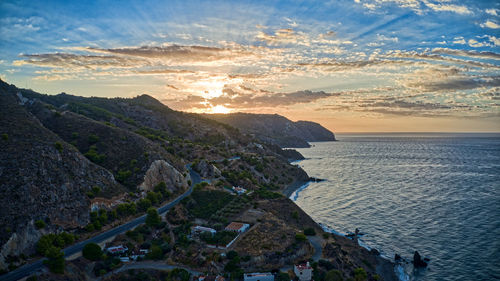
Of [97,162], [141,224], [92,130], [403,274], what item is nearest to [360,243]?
[403,274]

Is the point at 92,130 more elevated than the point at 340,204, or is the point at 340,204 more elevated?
the point at 92,130

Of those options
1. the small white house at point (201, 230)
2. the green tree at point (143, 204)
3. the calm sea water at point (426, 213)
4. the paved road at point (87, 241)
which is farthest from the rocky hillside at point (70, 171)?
Answer: the calm sea water at point (426, 213)

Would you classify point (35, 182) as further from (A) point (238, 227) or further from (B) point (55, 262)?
(A) point (238, 227)

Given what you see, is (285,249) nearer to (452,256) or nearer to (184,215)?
(184,215)

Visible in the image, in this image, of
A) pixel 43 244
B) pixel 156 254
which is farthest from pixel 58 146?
pixel 156 254

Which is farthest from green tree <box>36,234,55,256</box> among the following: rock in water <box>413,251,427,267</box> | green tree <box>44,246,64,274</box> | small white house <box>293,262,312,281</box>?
rock in water <box>413,251,427,267</box>

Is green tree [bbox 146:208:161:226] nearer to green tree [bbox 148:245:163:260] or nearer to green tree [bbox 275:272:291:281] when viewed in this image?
green tree [bbox 148:245:163:260]
